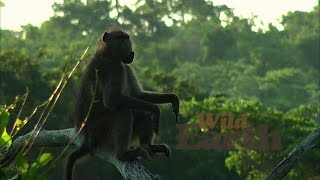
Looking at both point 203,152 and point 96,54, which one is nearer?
point 96,54

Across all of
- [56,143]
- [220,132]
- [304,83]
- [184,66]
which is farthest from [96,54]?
[184,66]

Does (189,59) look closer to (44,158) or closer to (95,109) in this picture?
(95,109)

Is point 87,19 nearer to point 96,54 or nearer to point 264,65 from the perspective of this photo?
point 264,65

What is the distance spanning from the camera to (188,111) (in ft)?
111

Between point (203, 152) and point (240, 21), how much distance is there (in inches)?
2896

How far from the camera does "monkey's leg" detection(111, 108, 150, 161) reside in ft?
19.9

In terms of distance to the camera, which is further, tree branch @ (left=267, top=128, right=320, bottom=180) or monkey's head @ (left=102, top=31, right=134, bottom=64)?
monkey's head @ (left=102, top=31, right=134, bottom=64)

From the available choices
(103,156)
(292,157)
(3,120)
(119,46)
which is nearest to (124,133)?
(103,156)

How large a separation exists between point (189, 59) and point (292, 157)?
95459 mm

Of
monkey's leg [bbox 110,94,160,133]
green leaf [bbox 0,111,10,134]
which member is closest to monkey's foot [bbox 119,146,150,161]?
monkey's leg [bbox 110,94,160,133]

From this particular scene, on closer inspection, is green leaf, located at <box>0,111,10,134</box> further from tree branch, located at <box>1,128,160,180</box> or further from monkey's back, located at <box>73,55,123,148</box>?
monkey's back, located at <box>73,55,123,148</box>

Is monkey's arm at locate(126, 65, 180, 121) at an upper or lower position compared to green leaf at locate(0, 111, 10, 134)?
lower

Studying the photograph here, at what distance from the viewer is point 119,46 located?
282 inches

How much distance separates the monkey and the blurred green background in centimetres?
2427
